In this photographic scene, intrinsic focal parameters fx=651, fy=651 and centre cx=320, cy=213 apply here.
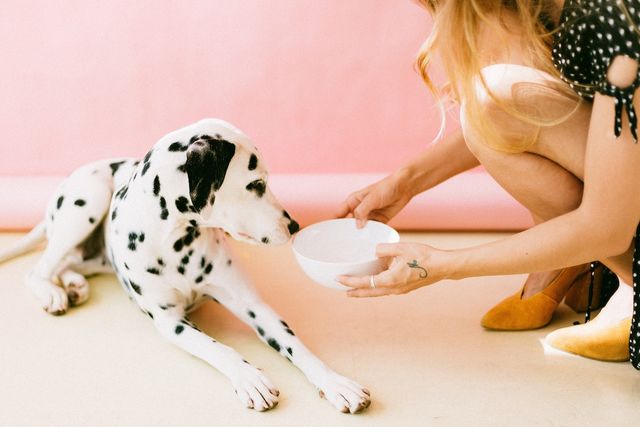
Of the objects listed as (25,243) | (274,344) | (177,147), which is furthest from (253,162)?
(25,243)

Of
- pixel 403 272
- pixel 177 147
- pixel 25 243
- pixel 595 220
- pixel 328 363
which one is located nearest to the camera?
pixel 595 220

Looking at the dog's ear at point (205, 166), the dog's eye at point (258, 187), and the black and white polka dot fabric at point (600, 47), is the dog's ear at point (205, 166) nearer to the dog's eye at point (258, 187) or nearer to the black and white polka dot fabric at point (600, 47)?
the dog's eye at point (258, 187)

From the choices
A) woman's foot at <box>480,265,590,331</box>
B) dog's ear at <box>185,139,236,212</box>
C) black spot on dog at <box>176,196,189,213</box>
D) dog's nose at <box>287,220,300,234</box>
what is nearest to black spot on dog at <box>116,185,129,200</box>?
black spot on dog at <box>176,196,189,213</box>

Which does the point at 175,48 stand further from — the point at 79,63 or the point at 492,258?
the point at 492,258

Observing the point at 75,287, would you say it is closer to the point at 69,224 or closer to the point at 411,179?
the point at 69,224

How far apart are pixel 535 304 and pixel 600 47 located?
0.85 m

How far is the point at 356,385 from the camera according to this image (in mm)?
1669

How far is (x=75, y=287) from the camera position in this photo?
222 cm

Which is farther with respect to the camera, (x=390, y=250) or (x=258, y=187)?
(x=258, y=187)

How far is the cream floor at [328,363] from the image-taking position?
5.39 ft

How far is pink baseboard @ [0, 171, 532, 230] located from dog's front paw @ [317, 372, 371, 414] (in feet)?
3.42

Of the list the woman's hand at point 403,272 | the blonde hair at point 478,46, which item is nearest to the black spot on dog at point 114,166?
the woman's hand at point 403,272

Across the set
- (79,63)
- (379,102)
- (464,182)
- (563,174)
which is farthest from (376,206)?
(79,63)

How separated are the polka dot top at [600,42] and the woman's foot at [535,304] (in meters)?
0.63
